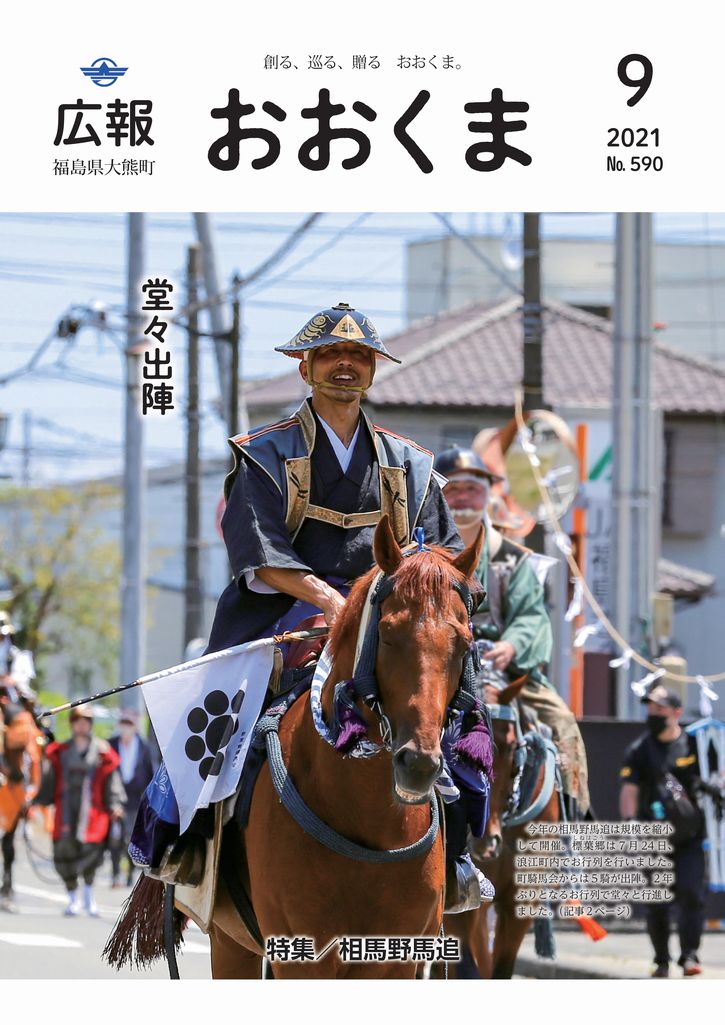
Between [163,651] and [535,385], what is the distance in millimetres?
40652

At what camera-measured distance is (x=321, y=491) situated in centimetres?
621

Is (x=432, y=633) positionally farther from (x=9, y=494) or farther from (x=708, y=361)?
(x=9, y=494)

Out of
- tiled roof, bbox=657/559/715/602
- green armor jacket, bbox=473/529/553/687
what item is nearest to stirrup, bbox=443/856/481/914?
green armor jacket, bbox=473/529/553/687

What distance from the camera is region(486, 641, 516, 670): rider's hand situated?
915cm

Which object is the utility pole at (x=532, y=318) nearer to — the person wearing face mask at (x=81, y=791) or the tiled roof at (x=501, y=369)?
Result: the person wearing face mask at (x=81, y=791)

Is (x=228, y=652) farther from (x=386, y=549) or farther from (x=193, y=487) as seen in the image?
(x=193, y=487)

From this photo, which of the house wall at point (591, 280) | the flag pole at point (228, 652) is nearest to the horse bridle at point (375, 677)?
the flag pole at point (228, 652)

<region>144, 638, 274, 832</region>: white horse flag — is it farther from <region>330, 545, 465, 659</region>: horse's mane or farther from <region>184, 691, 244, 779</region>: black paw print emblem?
<region>330, 545, 465, 659</region>: horse's mane

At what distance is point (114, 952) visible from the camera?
22.7 feet

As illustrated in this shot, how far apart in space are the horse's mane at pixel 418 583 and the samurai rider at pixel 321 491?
2.06ft

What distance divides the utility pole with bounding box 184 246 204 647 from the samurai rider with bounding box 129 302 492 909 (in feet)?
64.5

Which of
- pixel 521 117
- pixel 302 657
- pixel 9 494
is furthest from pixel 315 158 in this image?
pixel 9 494

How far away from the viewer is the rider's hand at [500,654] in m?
9.15

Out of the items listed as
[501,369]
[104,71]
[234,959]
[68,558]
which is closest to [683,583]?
[501,369]
